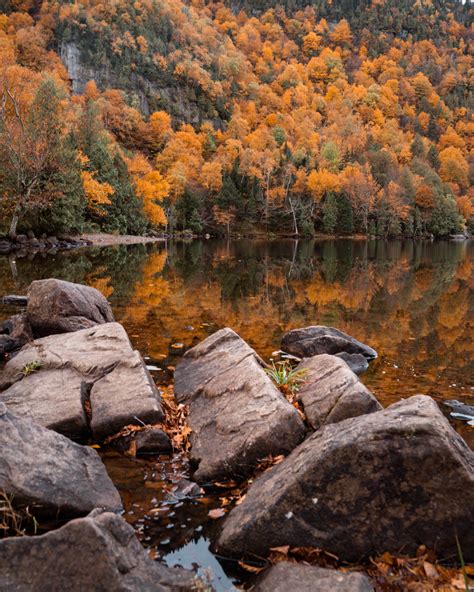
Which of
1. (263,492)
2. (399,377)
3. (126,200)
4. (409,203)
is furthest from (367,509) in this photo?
(409,203)

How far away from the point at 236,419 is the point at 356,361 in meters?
5.27

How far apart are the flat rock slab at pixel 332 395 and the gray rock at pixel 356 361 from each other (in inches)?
115

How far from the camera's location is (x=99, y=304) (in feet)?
38.9

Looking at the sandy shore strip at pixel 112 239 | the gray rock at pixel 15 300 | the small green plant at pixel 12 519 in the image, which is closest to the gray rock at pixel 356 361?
the small green plant at pixel 12 519

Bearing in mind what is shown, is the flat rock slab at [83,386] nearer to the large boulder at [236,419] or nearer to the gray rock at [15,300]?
the large boulder at [236,419]

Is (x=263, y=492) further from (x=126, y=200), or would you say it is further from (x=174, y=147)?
(x=174, y=147)

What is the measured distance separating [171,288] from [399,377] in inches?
503

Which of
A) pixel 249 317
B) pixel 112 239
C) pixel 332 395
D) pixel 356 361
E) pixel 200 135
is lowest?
pixel 356 361

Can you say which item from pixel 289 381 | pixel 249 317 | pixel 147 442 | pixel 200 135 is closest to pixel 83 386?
pixel 147 442

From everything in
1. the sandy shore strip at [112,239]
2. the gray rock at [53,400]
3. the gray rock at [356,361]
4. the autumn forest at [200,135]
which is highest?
the autumn forest at [200,135]

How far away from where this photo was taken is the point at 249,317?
50.0 feet

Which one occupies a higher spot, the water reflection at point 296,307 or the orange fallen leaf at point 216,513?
the water reflection at point 296,307

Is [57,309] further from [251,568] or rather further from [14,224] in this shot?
[14,224]

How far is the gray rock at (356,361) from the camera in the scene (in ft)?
34.0
